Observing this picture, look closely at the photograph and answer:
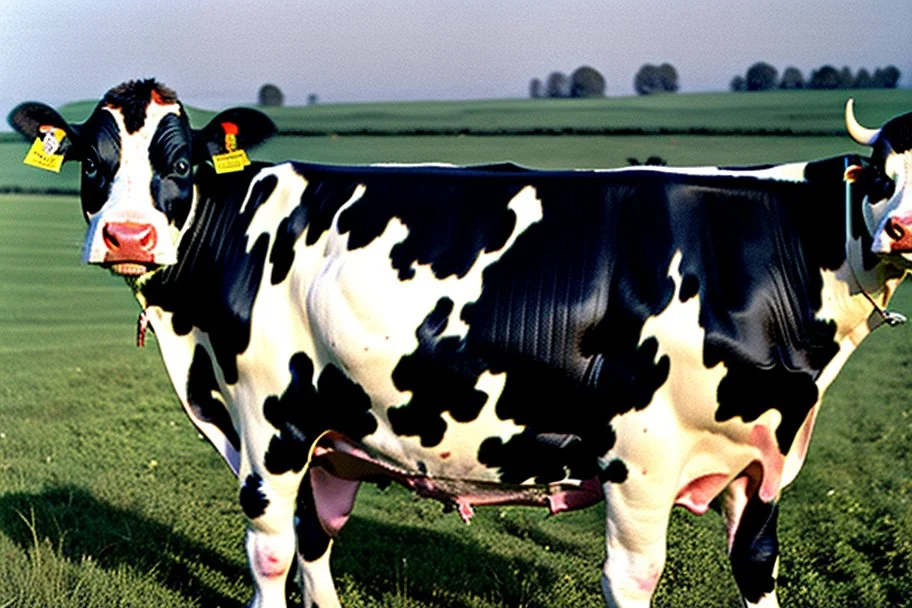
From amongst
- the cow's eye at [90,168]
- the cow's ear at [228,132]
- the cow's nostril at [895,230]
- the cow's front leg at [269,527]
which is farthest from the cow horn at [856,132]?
the cow's eye at [90,168]

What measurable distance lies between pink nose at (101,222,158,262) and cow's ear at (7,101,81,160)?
0.50m

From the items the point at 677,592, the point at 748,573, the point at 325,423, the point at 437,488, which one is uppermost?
the point at 325,423

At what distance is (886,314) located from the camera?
4.19 metres

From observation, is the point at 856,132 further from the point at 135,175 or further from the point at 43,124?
the point at 43,124

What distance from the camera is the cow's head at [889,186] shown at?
381cm

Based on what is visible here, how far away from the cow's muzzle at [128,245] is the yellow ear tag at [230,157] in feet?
1.52

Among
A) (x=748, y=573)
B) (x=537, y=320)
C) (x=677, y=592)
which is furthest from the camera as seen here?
(x=677, y=592)

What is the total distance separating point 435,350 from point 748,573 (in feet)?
4.69

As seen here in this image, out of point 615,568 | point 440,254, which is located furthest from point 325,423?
point 615,568

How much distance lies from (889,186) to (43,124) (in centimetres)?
315

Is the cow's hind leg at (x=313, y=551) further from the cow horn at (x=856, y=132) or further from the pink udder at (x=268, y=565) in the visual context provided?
the cow horn at (x=856, y=132)

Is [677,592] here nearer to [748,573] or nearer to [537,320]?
[748,573]

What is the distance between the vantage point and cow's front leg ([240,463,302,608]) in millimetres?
4574

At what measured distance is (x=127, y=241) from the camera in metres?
4.27
